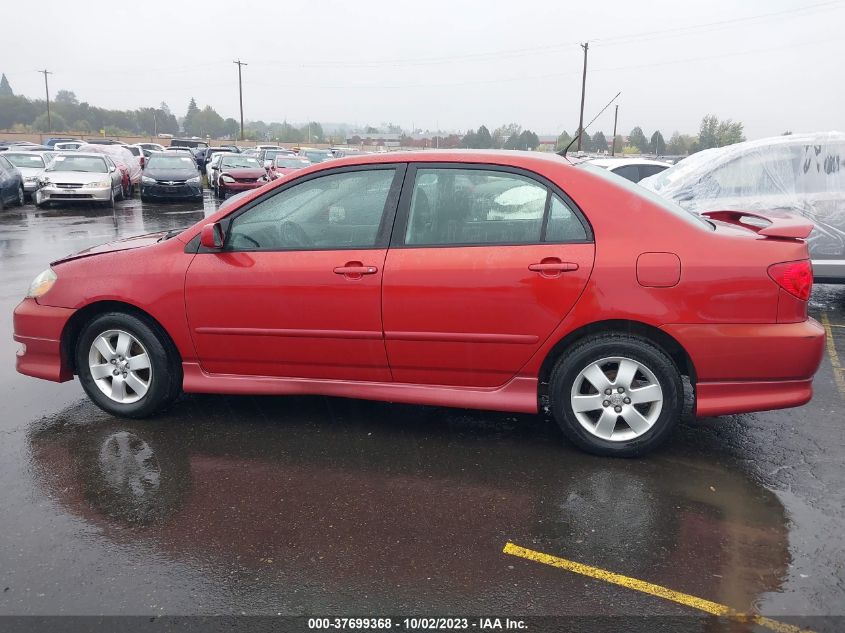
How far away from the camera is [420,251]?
410 cm

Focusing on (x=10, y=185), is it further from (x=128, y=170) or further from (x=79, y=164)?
(x=128, y=170)

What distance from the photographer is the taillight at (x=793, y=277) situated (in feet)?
12.4

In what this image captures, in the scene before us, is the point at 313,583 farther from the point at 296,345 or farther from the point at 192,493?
the point at 296,345

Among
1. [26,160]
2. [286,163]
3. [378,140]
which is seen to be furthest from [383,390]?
[378,140]

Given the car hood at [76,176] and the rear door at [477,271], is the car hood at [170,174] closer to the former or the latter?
the car hood at [76,176]

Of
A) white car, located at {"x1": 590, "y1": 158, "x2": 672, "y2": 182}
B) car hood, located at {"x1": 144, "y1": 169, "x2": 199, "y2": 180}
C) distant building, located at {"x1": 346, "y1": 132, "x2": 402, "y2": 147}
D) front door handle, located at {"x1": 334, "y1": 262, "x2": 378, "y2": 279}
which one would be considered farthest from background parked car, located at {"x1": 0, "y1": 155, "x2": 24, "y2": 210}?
distant building, located at {"x1": 346, "y1": 132, "x2": 402, "y2": 147}

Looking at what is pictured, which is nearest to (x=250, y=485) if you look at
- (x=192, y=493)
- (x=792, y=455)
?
(x=192, y=493)

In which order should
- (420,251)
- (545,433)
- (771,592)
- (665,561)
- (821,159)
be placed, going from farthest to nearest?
(821,159) → (545,433) → (420,251) → (665,561) → (771,592)

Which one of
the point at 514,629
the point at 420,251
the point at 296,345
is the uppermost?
the point at 420,251

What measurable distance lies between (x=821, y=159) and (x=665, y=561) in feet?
20.5

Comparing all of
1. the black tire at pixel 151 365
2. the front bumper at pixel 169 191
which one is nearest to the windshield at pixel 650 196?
the black tire at pixel 151 365

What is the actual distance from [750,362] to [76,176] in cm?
1820

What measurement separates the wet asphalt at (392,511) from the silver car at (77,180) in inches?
573

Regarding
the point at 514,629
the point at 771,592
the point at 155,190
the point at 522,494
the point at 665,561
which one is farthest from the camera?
the point at 155,190
